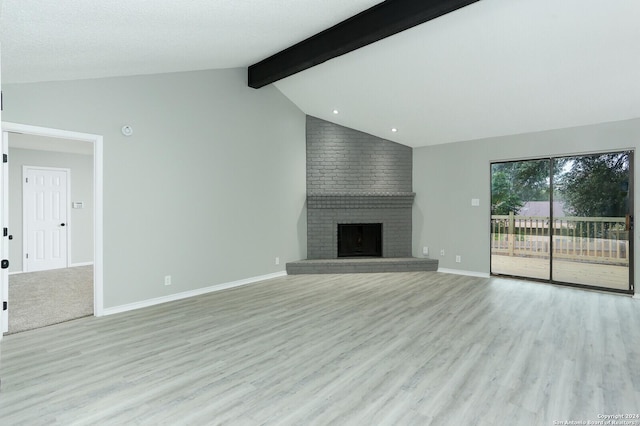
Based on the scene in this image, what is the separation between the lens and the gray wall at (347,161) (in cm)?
621

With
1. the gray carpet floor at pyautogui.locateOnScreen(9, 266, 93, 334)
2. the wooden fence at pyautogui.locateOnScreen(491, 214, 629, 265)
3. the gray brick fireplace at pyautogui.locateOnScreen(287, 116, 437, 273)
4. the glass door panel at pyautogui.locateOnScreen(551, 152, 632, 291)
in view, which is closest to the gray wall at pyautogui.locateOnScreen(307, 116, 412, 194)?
the gray brick fireplace at pyautogui.locateOnScreen(287, 116, 437, 273)

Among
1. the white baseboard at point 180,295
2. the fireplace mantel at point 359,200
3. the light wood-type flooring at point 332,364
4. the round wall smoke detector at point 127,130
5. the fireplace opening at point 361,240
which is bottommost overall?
the light wood-type flooring at point 332,364

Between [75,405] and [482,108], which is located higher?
[482,108]

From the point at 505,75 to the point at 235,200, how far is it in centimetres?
382

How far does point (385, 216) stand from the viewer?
251 inches

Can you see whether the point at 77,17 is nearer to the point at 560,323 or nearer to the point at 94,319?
the point at 94,319

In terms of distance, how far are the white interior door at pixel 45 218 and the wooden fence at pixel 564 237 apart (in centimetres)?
816

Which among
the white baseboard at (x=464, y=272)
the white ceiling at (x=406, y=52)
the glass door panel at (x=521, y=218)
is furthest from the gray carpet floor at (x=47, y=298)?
the glass door panel at (x=521, y=218)

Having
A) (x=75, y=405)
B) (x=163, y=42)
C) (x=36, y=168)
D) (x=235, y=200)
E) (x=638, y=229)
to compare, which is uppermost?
(x=163, y=42)

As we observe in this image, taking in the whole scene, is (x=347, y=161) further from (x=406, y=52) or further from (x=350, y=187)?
(x=406, y=52)

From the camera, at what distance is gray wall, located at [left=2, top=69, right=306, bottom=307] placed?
3.65 meters

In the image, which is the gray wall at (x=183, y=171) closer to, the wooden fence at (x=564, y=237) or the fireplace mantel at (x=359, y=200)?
the fireplace mantel at (x=359, y=200)

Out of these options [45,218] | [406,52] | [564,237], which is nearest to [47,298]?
[45,218]

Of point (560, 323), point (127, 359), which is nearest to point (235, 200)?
point (127, 359)
